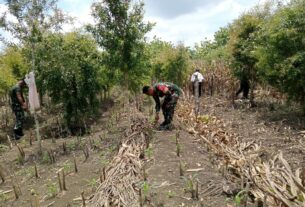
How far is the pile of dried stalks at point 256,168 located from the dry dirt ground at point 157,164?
0.28 metres

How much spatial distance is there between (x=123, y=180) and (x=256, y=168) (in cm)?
205

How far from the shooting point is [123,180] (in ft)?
18.9

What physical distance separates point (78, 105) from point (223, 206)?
25.5 feet

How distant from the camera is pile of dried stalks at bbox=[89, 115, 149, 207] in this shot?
5.28 metres

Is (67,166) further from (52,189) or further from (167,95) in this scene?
(167,95)

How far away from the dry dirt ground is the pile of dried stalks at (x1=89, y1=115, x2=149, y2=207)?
0.19m

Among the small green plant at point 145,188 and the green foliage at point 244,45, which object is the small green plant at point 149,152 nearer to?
the small green plant at point 145,188

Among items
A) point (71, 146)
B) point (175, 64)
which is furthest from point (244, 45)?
point (71, 146)

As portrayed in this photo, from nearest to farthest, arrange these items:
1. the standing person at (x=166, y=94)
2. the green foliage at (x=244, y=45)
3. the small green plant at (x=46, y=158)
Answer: the small green plant at (x=46, y=158) → the standing person at (x=166, y=94) → the green foliage at (x=244, y=45)

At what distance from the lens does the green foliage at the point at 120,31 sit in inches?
420

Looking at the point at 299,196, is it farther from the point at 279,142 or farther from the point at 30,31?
the point at 30,31

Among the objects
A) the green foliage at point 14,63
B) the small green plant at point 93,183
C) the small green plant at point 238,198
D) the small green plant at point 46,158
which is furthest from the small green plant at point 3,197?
the green foliage at point 14,63

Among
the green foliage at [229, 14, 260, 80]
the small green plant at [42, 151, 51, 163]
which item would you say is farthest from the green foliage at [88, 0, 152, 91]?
the green foliage at [229, 14, 260, 80]

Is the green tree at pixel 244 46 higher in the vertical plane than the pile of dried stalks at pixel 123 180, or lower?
higher
